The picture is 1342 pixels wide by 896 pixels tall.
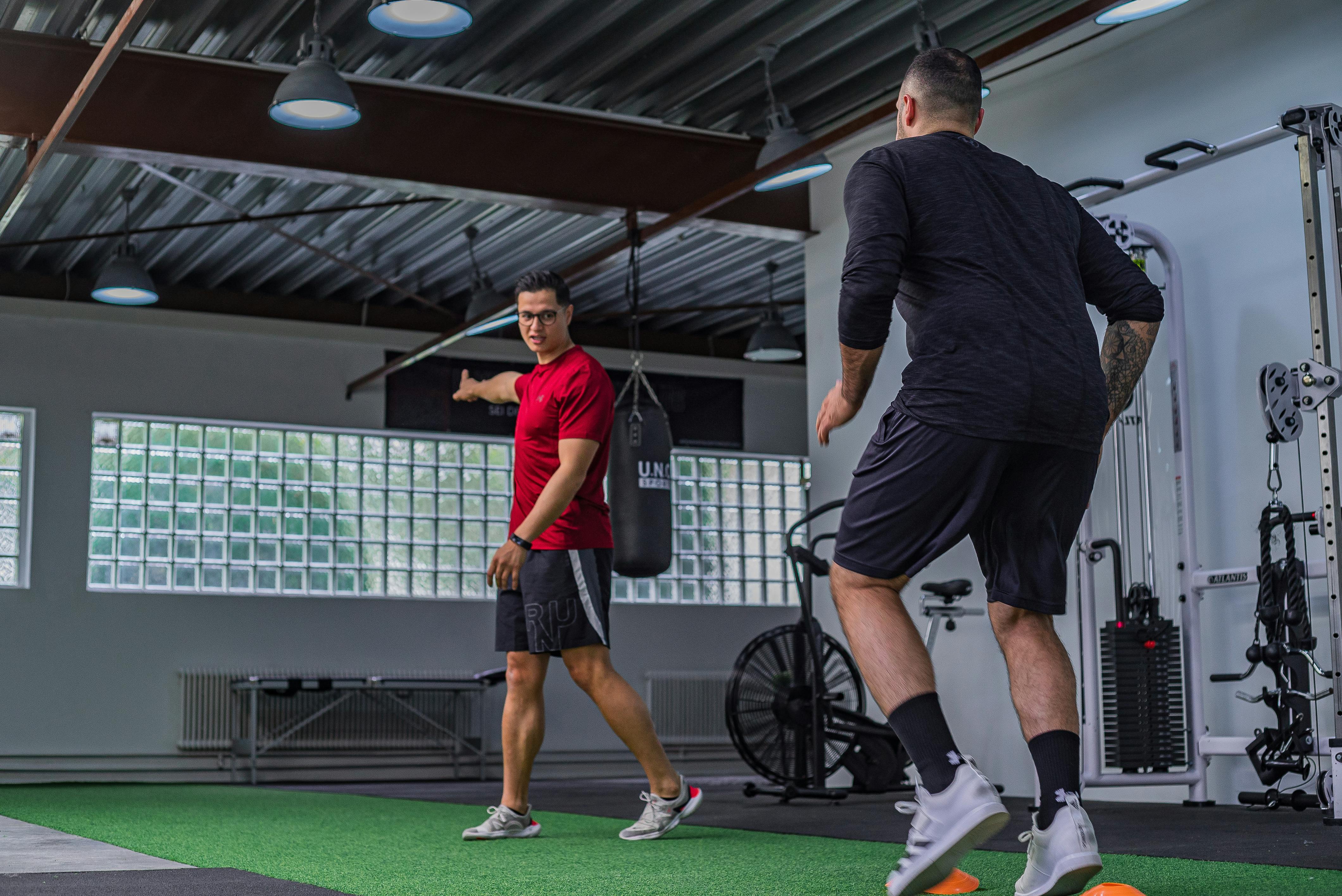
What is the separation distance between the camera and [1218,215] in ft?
17.0

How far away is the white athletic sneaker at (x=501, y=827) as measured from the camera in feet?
12.0

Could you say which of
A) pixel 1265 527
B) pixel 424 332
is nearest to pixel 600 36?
pixel 1265 527

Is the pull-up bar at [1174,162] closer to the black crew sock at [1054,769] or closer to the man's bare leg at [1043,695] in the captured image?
the man's bare leg at [1043,695]

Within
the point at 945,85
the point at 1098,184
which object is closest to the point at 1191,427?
the point at 1098,184

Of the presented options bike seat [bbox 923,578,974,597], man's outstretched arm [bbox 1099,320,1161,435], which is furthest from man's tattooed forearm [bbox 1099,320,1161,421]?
bike seat [bbox 923,578,974,597]

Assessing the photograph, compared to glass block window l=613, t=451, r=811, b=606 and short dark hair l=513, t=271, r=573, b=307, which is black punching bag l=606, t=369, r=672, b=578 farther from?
glass block window l=613, t=451, r=811, b=606

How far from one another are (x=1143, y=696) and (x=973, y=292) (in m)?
3.06

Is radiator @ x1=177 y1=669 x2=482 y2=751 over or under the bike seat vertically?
under

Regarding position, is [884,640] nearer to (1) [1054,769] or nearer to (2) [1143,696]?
(1) [1054,769]

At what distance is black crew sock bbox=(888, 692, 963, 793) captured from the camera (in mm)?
1995

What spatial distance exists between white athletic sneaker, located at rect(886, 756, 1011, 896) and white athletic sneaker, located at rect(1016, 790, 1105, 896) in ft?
0.27

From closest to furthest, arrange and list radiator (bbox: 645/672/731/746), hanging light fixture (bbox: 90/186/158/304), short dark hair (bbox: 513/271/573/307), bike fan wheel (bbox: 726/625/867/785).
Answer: short dark hair (bbox: 513/271/573/307), bike fan wheel (bbox: 726/625/867/785), hanging light fixture (bbox: 90/186/158/304), radiator (bbox: 645/672/731/746)

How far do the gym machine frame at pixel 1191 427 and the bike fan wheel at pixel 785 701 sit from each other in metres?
1.03

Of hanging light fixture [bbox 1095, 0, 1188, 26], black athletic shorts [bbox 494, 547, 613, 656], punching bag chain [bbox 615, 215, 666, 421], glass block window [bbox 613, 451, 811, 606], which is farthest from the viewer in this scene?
glass block window [bbox 613, 451, 811, 606]
